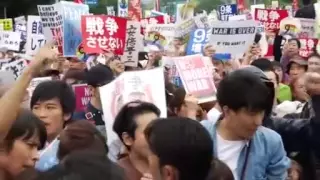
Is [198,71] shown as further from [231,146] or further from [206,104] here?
[231,146]

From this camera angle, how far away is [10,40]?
13.7 metres

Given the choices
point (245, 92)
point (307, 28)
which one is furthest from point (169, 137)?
point (307, 28)

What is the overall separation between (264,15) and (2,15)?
26.0 metres

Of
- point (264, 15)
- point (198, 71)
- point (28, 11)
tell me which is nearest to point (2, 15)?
point (28, 11)

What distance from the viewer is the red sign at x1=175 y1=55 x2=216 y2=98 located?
6270mm

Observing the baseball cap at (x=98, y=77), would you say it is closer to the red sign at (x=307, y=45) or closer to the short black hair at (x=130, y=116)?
the short black hair at (x=130, y=116)

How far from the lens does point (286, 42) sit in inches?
422

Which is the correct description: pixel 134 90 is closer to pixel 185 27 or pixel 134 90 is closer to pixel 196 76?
pixel 196 76

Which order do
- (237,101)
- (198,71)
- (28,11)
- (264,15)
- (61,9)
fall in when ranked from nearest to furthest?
1. (237,101)
2. (198,71)
3. (61,9)
4. (264,15)
5. (28,11)

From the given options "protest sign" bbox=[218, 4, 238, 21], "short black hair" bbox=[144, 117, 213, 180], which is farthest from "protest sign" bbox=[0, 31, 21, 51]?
"short black hair" bbox=[144, 117, 213, 180]

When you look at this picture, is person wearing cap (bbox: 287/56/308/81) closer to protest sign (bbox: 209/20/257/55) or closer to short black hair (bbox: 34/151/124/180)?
protest sign (bbox: 209/20/257/55)

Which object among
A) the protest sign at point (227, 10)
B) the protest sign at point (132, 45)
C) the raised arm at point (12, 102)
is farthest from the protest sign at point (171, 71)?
the protest sign at point (227, 10)

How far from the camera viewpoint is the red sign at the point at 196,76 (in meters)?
6.27

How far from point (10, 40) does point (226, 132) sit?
1049 centimetres
